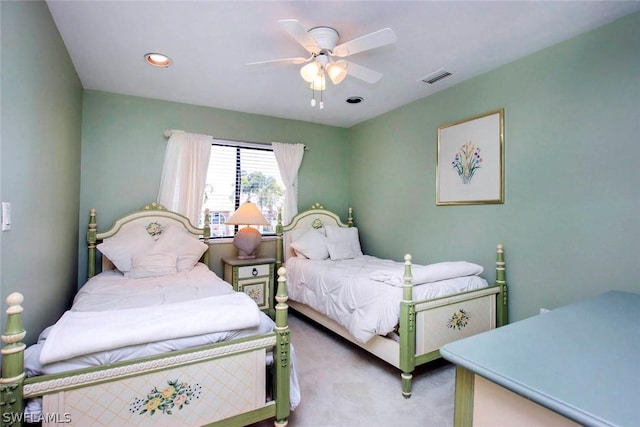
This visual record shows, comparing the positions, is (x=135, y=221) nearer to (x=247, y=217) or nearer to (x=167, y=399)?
(x=247, y=217)

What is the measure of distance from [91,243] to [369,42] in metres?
3.16

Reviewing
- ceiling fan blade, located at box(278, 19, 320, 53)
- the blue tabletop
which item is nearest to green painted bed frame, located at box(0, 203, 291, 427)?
the blue tabletop

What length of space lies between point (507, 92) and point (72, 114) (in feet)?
12.4

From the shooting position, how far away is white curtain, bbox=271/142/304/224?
411cm

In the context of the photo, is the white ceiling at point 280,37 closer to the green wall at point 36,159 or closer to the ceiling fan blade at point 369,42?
the ceiling fan blade at point 369,42

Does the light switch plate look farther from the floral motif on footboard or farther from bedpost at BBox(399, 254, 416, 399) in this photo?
bedpost at BBox(399, 254, 416, 399)

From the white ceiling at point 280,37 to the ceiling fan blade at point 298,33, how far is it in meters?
0.19

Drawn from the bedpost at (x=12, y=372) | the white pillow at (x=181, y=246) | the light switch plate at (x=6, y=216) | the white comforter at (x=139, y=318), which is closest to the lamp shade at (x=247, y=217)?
the white pillow at (x=181, y=246)

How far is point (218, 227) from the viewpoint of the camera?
3.84 metres

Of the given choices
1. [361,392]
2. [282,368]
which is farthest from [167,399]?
[361,392]

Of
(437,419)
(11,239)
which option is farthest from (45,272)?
(437,419)

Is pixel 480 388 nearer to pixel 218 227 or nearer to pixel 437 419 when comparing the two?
pixel 437 419

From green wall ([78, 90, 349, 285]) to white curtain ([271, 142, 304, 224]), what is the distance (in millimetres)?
185

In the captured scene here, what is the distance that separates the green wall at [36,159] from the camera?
1423 mm
